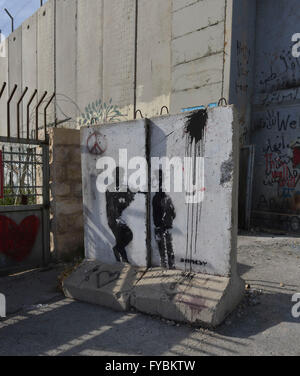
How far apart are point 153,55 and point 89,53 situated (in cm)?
295

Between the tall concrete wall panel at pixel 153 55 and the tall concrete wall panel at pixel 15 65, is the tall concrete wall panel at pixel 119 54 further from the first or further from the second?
the tall concrete wall panel at pixel 15 65

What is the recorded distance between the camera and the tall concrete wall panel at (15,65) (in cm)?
1410

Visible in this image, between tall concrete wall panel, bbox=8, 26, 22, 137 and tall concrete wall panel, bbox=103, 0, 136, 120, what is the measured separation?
6937 millimetres

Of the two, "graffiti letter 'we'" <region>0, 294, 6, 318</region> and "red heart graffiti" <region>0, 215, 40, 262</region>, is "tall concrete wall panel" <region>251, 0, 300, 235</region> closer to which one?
"red heart graffiti" <region>0, 215, 40, 262</region>

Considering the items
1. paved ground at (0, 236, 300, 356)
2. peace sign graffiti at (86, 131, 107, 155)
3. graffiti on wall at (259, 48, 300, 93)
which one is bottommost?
paved ground at (0, 236, 300, 356)

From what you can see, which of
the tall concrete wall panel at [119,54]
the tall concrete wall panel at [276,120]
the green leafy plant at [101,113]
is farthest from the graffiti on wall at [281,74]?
the green leafy plant at [101,113]

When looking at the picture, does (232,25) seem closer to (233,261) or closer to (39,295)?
(233,261)

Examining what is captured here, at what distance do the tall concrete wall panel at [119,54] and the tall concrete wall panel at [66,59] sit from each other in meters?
1.83

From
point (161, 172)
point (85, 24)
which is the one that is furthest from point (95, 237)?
point (85, 24)

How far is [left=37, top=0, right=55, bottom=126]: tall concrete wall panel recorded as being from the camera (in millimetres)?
11516

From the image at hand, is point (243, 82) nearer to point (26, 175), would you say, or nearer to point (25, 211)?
point (26, 175)

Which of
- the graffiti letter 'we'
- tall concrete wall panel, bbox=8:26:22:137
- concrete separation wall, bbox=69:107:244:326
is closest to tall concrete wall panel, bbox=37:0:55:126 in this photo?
tall concrete wall panel, bbox=8:26:22:137

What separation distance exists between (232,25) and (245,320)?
5.45 meters

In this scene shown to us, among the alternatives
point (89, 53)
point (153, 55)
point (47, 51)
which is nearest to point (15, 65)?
point (47, 51)
